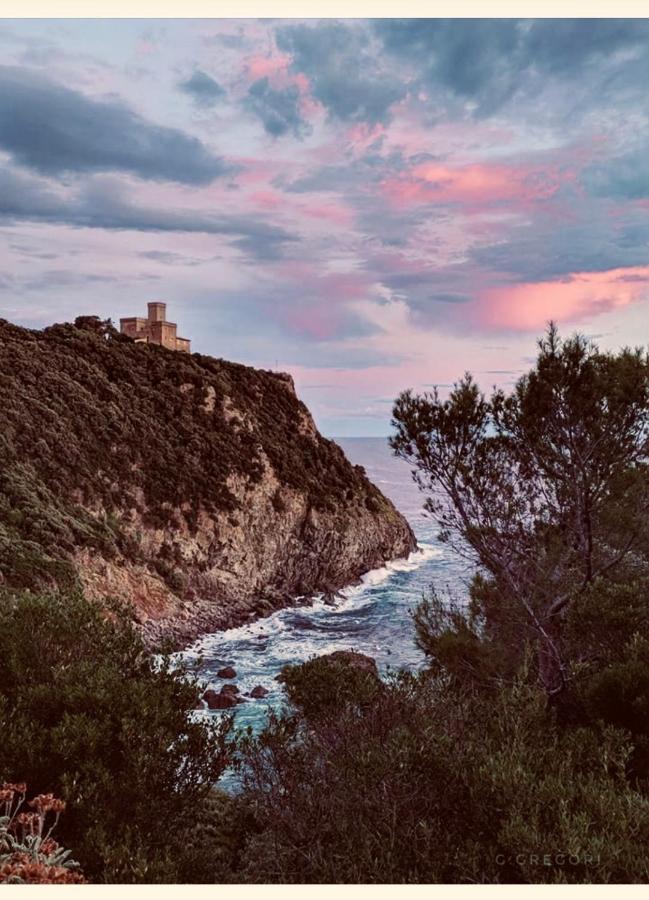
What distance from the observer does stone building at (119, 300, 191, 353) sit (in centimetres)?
3772

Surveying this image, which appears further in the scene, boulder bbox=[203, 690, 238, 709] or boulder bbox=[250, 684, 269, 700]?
boulder bbox=[250, 684, 269, 700]

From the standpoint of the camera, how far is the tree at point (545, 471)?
308 inches

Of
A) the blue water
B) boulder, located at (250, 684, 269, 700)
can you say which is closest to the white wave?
the blue water

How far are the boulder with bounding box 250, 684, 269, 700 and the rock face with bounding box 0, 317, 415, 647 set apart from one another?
4.35 metres

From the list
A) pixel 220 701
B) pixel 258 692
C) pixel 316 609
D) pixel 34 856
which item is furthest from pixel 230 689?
pixel 34 856

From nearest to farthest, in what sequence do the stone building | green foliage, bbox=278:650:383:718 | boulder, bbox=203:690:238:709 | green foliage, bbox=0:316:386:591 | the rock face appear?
green foliage, bbox=278:650:383:718 → boulder, bbox=203:690:238:709 → green foliage, bbox=0:316:386:591 → the rock face → the stone building

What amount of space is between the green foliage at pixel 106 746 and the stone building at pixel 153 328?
3193 cm

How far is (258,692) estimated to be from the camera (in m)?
17.3

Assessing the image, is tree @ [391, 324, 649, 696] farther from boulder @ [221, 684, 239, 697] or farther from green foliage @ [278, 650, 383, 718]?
boulder @ [221, 684, 239, 697]

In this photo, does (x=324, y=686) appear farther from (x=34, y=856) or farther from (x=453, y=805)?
(x=34, y=856)

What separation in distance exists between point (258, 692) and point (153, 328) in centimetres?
2594

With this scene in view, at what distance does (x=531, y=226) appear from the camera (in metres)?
10.3

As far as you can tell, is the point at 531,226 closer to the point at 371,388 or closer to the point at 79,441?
the point at 371,388

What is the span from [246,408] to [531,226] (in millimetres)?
25755
